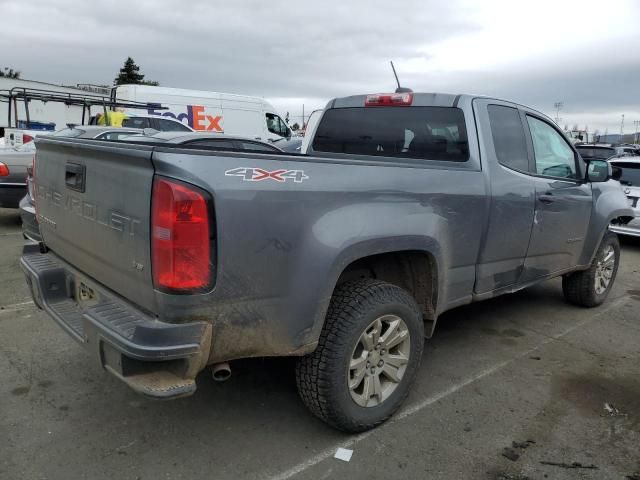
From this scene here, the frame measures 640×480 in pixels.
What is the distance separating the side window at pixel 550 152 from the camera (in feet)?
13.3

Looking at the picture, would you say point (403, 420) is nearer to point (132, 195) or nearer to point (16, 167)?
point (132, 195)

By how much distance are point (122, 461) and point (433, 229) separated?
2.00 m

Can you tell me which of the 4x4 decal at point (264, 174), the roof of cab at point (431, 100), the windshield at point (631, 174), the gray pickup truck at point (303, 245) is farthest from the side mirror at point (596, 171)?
the windshield at point (631, 174)

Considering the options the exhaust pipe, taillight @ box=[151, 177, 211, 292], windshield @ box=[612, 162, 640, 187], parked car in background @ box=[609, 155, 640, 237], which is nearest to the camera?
taillight @ box=[151, 177, 211, 292]

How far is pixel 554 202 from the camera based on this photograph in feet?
13.1

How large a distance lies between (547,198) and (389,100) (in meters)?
1.38

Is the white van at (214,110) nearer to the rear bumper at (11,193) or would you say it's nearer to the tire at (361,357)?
the rear bumper at (11,193)

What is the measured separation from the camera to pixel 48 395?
3156mm

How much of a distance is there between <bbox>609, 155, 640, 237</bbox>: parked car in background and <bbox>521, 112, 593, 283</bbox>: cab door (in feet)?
13.8

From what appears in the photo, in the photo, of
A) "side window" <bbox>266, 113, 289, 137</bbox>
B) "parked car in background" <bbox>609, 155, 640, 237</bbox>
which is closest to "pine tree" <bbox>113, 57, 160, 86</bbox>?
"side window" <bbox>266, 113, 289, 137</bbox>

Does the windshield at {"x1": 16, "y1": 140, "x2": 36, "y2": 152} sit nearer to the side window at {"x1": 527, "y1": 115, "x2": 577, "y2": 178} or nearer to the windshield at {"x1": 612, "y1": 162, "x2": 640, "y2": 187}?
the side window at {"x1": 527, "y1": 115, "x2": 577, "y2": 178}

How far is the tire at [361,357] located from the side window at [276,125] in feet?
58.2

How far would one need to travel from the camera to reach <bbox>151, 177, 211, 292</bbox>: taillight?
2.04m

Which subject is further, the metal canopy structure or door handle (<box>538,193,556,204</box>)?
the metal canopy structure
